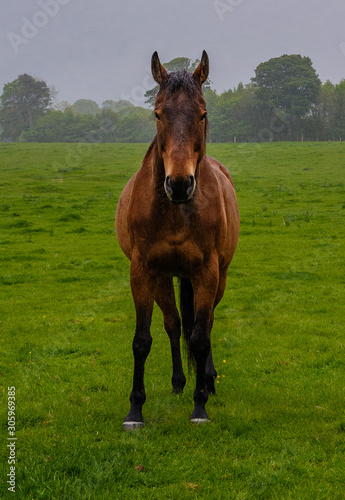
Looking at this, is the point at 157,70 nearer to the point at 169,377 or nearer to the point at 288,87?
the point at 169,377

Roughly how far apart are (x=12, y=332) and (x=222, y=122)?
59463 millimetres

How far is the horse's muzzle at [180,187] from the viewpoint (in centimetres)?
382

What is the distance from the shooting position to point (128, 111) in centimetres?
9875

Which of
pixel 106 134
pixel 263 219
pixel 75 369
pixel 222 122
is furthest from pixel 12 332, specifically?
pixel 106 134

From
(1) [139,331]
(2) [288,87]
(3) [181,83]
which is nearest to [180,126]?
(3) [181,83]

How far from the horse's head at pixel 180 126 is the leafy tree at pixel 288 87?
5834 centimetres

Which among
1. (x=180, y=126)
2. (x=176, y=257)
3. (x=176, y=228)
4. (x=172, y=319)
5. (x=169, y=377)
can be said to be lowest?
(x=169, y=377)

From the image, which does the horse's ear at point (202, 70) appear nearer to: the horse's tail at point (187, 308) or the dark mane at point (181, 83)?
the dark mane at point (181, 83)

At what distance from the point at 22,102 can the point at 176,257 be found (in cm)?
8531

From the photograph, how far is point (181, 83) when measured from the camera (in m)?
4.36

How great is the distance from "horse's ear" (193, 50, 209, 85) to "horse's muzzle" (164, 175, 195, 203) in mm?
1325

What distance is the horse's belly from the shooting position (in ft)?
15.7

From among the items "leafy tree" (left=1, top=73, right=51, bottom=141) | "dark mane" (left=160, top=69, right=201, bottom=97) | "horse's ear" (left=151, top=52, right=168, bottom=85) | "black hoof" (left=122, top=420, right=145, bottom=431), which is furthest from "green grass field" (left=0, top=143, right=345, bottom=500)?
"leafy tree" (left=1, top=73, right=51, bottom=141)

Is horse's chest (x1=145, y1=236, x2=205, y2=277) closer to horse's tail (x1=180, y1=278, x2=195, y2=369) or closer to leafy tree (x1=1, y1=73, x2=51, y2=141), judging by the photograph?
horse's tail (x1=180, y1=278, x2=195, y2=369)
